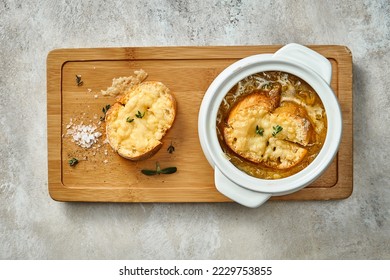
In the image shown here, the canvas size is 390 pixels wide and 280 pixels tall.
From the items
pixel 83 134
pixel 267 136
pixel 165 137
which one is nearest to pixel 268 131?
pixel 267 136

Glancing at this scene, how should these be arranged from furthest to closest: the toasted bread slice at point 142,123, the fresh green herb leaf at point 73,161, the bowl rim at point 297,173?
the fresh green herb leaf at point 73,161 → the toasted bread slice at point 142,123 → the bowl rim at point 297,173

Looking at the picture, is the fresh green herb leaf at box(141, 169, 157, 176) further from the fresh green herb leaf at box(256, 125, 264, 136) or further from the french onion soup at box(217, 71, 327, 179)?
the fresh green herb leaf at box(256, 125, 264, 136)

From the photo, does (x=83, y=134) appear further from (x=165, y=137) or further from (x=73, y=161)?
(x=165, y=137)

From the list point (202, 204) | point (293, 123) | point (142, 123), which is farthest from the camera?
point (202, 204)

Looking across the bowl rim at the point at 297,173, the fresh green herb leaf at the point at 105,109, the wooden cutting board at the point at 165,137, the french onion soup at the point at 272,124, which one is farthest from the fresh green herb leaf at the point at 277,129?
the fresh green herb leaf at the point at 105,109

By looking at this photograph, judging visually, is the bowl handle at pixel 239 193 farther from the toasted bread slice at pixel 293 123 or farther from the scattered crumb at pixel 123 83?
the scattered crumb at pixel 123 83
